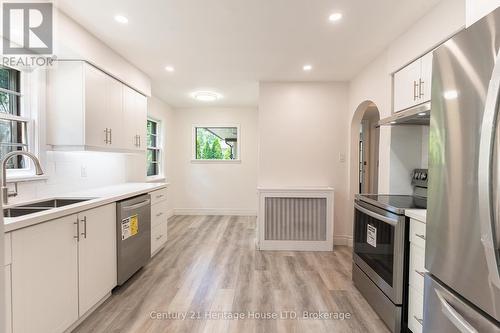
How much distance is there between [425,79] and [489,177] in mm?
1625

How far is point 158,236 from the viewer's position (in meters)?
3.29

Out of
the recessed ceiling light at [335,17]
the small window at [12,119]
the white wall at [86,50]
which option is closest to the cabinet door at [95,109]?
the white wall at [86,50]

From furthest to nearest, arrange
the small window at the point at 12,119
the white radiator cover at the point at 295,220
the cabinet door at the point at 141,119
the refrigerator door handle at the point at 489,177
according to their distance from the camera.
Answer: the white radiator cover at the point at 295,220 < the cabinet door at the point at 141,119 < the small window at the point at 12,119 < the refrigerator door handle at the point at 489,177

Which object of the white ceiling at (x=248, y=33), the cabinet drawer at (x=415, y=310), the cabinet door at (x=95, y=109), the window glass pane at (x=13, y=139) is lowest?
the cabinet drawer at (x=415, y=310)

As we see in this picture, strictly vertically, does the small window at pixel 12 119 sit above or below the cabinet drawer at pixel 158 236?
above

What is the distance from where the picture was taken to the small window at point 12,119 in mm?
2133

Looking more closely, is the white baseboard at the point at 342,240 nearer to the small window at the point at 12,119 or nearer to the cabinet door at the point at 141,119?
the cabinet door at the point at 141,119

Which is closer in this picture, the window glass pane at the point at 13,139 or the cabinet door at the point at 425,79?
the cabinet door at the point at 425,79

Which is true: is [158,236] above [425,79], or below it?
below

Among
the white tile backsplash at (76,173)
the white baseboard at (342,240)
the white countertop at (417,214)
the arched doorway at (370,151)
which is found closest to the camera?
the white countertop at (417,214)

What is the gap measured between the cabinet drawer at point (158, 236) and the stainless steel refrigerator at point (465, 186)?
2809 millimetres

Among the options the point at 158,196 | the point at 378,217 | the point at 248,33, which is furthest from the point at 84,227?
the point at 378,217

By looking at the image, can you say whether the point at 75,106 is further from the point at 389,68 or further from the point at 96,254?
the point at 389,68

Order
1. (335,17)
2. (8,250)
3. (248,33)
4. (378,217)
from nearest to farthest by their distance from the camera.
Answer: (8,250) < (378,217) < (335,17) < (248,33)
